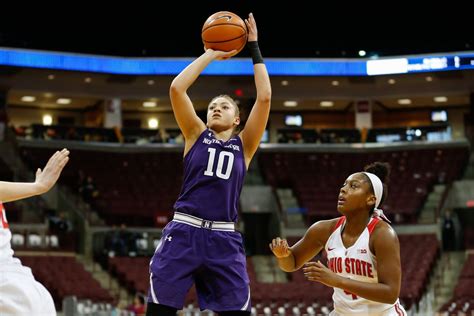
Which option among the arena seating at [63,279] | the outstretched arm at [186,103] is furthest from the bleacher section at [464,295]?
the outstretched arm at [186,103]

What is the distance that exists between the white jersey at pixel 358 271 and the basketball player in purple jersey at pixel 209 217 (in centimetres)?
59

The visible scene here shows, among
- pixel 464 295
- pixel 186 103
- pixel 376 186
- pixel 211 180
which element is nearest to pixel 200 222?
pixel 211 180

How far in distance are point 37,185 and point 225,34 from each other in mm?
1721

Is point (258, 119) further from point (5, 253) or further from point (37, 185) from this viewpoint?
point (5, 253)

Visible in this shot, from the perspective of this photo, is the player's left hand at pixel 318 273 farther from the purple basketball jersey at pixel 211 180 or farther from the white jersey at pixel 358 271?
the purple basketball jersey at pixel 211 180

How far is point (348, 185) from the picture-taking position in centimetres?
527

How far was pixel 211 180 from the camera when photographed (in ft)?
16.7

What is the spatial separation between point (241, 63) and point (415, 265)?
998 cm

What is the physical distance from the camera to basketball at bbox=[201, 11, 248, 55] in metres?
5.46

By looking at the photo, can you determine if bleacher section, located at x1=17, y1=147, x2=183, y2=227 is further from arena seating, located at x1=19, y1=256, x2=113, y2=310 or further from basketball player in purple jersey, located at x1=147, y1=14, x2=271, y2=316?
basketball player in purple jersey, located at x1=147, y1=14, x2=271, y2=316

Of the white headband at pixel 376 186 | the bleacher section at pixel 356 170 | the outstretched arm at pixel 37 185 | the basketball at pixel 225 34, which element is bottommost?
the bleacher section at pixel 356 170

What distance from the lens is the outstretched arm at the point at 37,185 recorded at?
4.24 meters

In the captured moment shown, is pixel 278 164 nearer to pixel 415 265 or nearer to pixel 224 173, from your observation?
pixel 415 265

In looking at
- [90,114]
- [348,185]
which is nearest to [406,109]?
[90,114]
